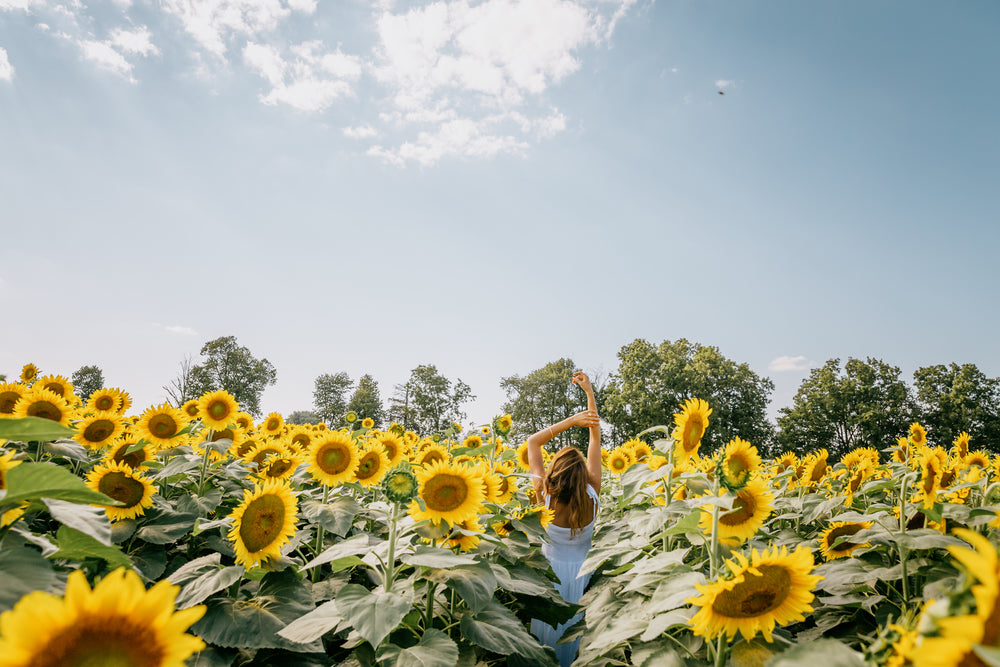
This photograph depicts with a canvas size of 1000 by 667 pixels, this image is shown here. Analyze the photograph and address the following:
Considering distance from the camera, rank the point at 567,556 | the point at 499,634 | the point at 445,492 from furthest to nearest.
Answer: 1. the point at 567,556
2. the point at 445,492
3. the point at 499,634

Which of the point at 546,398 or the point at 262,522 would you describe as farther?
the point at 546,398

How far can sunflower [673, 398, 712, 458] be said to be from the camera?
10.1 feet

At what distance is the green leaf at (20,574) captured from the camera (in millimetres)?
1246

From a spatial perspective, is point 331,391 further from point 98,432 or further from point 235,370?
point 98,432

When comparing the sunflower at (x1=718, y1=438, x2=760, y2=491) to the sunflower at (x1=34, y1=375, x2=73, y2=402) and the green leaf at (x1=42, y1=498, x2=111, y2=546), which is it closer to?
the green leaf at (x1=42, y1=498, x2=111, y2=546)

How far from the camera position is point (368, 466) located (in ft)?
12.9

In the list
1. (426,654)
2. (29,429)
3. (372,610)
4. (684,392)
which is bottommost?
(426,654)

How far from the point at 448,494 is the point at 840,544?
233 centimetres

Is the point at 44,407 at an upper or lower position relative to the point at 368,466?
upper

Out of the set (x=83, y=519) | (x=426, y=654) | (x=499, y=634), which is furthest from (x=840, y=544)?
(x=83, y=519)

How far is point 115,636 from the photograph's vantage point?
990 mm

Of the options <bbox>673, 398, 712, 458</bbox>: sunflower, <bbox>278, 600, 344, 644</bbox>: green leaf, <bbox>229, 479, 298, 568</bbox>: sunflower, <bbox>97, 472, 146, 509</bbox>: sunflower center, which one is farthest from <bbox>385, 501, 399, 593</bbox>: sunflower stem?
<bbox>97, 472, 146, 509</bbox>: sunflower center

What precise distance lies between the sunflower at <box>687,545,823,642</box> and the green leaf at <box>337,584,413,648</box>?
44.9 inches

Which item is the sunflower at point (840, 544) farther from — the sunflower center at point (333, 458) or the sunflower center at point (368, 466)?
the sunflower center at point (333, 458)
